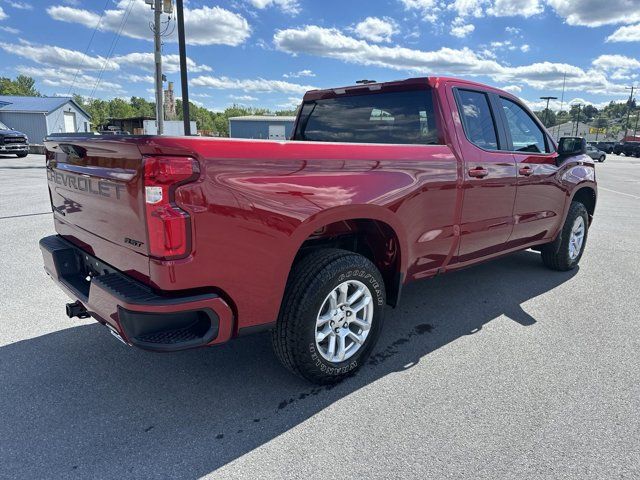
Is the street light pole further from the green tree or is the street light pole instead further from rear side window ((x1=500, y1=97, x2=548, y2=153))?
the green tree

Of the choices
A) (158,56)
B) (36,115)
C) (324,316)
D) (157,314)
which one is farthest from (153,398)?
(36,115)

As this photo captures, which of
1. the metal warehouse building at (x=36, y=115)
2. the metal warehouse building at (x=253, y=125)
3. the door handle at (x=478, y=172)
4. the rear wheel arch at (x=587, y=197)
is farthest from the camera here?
the metal warehouse building at (x=253, y=125)

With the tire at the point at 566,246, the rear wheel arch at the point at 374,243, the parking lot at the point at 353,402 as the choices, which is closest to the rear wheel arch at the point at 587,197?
the tire at the point at 566,246

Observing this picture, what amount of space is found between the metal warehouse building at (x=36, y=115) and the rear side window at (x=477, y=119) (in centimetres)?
4993

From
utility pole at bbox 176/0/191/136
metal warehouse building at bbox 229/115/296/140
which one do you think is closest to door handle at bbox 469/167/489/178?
utility pole at bbox 176/0/191/136

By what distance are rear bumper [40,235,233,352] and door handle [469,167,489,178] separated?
224 cm

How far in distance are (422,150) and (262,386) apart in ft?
6.25

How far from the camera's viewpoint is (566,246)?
5266 millimetres

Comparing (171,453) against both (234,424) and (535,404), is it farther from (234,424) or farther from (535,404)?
(535,404)

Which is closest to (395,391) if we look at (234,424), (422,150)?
(234,424)

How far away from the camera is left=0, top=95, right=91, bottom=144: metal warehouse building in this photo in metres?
45.8

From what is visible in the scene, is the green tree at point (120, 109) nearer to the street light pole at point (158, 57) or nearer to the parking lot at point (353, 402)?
the street light pole at point (158, 57)

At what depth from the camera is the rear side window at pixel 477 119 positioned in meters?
3.70

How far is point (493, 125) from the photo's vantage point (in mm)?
4004
